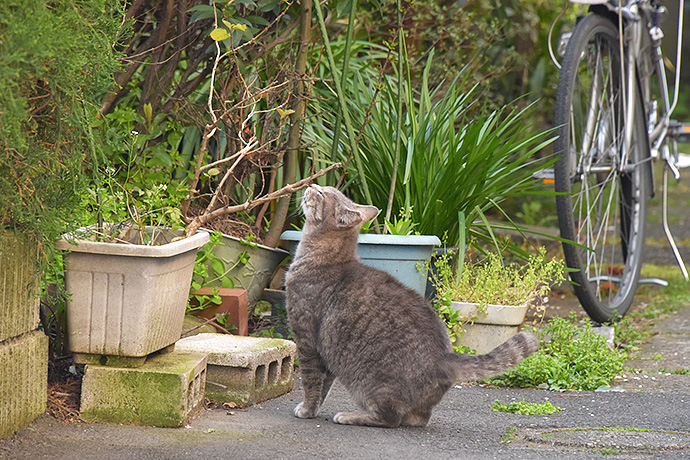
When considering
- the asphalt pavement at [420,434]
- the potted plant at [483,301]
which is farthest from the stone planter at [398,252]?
the asphalt pavement at [420,434]

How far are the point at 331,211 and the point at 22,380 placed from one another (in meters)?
1.16

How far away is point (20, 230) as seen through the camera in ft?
7.07

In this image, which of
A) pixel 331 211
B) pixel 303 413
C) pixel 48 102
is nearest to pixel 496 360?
pixel 303 413

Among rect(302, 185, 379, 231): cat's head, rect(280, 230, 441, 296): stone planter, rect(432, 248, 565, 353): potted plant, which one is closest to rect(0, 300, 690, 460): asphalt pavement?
rect(432, 248, 565, 353): potted plant

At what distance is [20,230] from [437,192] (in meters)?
1.86

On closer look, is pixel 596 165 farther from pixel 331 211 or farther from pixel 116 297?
pixel 116 297

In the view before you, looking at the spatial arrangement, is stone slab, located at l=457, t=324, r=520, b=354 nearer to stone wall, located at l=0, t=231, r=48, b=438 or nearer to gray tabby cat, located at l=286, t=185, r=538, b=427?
gray tabby cat, located at l=286, t=185, r=538, b=427

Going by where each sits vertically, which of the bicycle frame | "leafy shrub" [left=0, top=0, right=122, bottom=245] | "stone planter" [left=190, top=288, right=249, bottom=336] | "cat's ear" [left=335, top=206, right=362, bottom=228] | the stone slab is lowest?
the stone slab

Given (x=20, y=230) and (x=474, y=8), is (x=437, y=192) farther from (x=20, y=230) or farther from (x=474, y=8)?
(x=474, y=8)

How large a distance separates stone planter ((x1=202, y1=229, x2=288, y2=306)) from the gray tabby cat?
1.92 feet

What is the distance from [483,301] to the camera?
335 cm

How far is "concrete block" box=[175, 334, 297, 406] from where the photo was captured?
2682 millimetres

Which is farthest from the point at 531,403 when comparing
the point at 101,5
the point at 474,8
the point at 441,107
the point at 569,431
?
the point at 474,8

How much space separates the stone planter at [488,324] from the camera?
329cm
